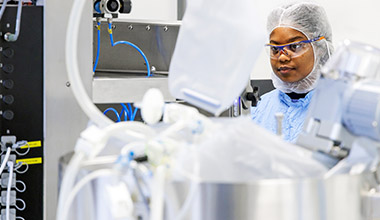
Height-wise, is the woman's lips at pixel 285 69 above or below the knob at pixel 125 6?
below

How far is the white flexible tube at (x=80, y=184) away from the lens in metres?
0.72

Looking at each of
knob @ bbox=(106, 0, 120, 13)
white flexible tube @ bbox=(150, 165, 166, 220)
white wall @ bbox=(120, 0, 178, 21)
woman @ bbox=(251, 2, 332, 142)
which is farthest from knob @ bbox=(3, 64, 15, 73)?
white wall @ bbox=(120, 0, 178, 21)

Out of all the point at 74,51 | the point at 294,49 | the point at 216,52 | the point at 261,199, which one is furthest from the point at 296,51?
the point at 261,199

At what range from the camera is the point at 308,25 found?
2.62 metres

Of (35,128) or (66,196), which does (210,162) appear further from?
(35,128)

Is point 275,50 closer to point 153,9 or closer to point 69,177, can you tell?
point 153,9

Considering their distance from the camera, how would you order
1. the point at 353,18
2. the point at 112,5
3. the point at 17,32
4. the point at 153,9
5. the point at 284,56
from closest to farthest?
the point at 17,32 < the point at 112,5 < the point at 284,56 < the point at 153,9 < the point at 353,18

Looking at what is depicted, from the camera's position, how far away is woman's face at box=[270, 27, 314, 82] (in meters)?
2.60

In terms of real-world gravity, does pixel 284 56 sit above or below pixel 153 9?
below

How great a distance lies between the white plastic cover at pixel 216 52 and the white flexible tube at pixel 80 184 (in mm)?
207

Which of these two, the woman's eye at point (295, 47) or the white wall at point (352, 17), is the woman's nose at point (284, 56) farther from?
the white wall at point (352, 17)

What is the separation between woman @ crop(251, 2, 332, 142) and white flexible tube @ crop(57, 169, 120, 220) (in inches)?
73.2

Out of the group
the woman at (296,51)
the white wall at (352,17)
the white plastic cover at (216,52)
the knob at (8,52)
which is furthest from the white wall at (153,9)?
the white plastic cover at (216,52)

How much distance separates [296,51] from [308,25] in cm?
13
